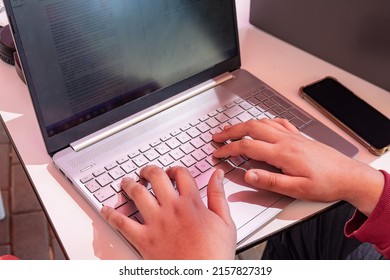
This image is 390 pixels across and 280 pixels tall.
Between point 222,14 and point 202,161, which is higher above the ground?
point 222,14

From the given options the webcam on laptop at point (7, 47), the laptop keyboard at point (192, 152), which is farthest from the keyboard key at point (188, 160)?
the webcam on laptop at point (7, 47)

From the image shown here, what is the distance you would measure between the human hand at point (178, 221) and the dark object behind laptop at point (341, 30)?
446 mm

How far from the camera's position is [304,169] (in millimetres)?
639

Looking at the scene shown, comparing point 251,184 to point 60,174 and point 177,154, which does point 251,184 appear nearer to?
point 177,154

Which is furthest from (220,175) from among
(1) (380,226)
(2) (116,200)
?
(1) (380,226)

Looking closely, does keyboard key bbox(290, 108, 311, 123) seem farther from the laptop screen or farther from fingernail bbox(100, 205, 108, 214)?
fingernail bbox(100, 205, 108, 214)

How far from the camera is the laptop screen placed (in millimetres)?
608

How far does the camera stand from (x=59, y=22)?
61 centimetres

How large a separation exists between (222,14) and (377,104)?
1.11 ft

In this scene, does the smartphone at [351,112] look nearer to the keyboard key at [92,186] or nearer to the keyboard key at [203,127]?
the keyboard key at [203,127]
